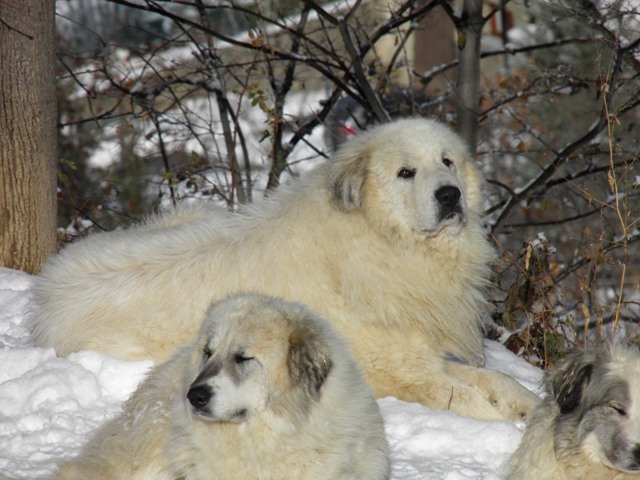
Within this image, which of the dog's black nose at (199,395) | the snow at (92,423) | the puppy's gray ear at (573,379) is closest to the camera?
the dog's black nose at (199,395)

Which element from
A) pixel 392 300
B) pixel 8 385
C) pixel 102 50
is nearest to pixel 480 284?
pixel 392 300

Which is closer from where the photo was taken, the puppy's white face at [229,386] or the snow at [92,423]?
the puppy's white face at [229,386]

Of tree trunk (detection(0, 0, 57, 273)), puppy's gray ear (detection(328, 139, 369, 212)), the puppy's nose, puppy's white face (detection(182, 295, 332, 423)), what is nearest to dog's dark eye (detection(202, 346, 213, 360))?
puppy's white face (detection(182, 295, 332, 423))

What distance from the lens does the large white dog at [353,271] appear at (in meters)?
4.96

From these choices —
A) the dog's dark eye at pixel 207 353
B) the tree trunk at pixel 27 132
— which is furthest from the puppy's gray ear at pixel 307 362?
the tree trunk at pixel 27 132

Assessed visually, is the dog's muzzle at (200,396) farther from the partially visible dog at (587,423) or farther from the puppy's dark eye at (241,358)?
the partially visible dog at (587,423)

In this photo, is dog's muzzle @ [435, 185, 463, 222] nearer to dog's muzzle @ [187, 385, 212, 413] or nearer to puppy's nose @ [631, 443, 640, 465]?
puppy's nose @ [631, 443, 640, 465]

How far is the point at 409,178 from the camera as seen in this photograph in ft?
16.7

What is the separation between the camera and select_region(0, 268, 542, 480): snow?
4027mm

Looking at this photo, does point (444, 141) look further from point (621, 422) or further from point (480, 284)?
point (621, 422)

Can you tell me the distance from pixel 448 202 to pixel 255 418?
6.61 feet

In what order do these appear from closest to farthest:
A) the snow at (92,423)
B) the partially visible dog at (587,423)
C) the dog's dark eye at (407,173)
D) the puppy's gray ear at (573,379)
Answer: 1. the partially visible dog at (587,423)
2. the puppy's gray ear at (573,379)
3. the snow at (92,423)
4. the dog's dark eye at (407,173)

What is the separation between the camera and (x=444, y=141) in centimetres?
523

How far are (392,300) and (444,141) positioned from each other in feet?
3.50
